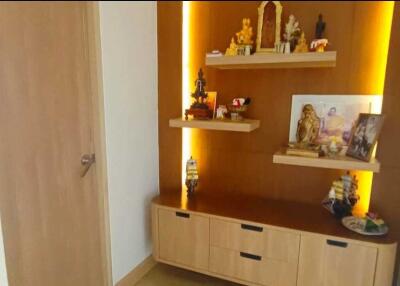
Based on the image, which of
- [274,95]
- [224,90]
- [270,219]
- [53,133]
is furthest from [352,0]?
[53,133]

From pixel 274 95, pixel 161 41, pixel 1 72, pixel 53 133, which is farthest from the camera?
pixel 161 41

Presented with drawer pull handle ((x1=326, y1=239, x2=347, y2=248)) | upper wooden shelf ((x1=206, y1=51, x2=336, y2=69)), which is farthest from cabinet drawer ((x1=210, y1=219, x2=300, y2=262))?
upper wooden shelf ((x1=206, y1=51, x2=336, y2=69))

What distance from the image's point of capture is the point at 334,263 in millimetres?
1284

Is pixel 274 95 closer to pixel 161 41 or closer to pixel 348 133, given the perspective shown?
pixel 348 133

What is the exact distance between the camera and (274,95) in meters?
1.53

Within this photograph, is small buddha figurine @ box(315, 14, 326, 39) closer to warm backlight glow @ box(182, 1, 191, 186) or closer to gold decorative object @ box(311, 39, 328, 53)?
gold decorative object @ box(311, 39, 328, 53)

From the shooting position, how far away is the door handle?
119cm

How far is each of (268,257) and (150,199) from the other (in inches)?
28.9

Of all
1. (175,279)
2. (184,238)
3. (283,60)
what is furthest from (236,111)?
(175,279)

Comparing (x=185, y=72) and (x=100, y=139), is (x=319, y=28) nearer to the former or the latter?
(x=185, y=72)

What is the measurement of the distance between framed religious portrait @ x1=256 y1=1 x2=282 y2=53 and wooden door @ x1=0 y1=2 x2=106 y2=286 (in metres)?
0.79

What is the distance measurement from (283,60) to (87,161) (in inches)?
36.6

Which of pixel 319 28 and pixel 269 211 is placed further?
pixel 269 211

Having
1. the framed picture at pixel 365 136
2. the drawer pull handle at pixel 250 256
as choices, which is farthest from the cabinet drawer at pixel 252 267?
the framed picture at pixel 365 136
